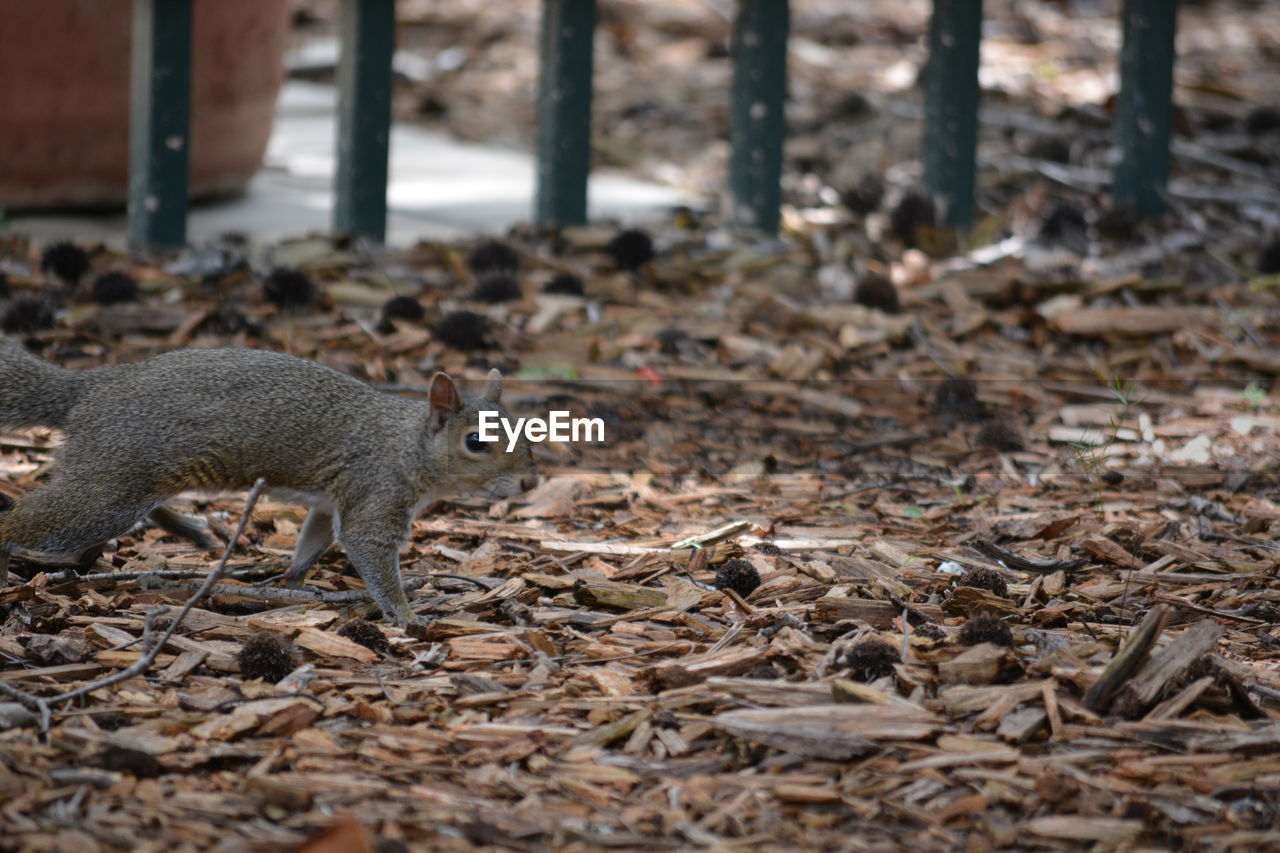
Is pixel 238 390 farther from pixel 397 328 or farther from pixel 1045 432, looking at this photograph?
pixel 1045 432

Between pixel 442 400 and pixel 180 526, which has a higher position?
pixel 442 400

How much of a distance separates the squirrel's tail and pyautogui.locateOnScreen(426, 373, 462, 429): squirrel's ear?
2.84ft

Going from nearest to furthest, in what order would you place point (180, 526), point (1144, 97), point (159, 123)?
point (180, 526)
point (159, 123)
point (1144, 97)

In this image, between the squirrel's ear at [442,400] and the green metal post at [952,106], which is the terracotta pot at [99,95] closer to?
the green metal post at [952,106]

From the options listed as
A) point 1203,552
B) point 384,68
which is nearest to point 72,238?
point 384,68

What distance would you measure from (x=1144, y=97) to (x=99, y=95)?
4828mm

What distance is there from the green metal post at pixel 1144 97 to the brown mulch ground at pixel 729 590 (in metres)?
0.69

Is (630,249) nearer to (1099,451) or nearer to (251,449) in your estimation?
(1099,451)

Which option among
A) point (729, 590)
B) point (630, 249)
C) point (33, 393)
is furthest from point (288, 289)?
point (729, 590)

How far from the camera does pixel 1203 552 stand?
13.2ft

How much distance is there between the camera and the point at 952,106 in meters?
7.32

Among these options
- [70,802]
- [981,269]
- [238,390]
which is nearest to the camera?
[70,802]

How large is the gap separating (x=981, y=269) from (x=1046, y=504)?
8.41 ft

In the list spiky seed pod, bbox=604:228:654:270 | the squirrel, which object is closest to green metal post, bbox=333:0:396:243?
spiky seed pod, bbox=604:228:654:270
